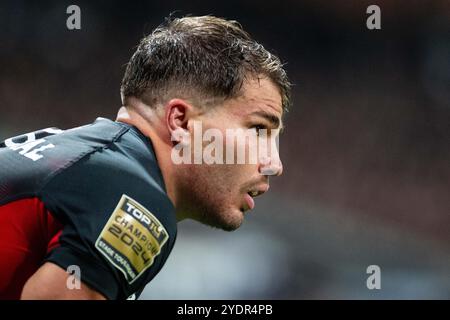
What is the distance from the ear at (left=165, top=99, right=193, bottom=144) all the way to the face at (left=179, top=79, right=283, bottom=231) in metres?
0.02

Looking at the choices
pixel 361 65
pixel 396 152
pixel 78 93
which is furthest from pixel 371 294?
pixel 78 93

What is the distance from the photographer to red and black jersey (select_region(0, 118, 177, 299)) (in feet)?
5.00

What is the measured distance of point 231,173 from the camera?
2.12m

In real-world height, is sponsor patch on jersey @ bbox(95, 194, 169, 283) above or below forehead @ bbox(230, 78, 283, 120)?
below

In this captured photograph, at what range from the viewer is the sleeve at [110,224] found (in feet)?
4.98

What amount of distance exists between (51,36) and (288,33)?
1.74 m

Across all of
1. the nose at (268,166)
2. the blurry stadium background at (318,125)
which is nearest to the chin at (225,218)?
the nose at (268,166)

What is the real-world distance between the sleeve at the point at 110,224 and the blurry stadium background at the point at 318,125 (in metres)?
3.21

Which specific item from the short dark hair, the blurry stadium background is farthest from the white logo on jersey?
the blurry stadium background

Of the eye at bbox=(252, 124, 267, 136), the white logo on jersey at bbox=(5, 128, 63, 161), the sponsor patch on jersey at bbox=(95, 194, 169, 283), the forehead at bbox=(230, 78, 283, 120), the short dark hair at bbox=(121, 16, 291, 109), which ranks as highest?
the short dark hair at bbox=(121, 16, 291, 109)

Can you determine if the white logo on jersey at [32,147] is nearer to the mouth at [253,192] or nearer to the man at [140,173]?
the man at [140,173]

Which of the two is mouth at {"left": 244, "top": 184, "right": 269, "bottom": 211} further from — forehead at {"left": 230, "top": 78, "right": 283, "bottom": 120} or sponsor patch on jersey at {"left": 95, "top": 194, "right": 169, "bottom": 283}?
sponsor patch on jersey at {"left": 95, "top": 194, "right": 169, "bottom": 283}

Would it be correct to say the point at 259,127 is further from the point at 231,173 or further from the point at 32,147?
the point at 32,147

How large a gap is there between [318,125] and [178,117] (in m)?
3.39
